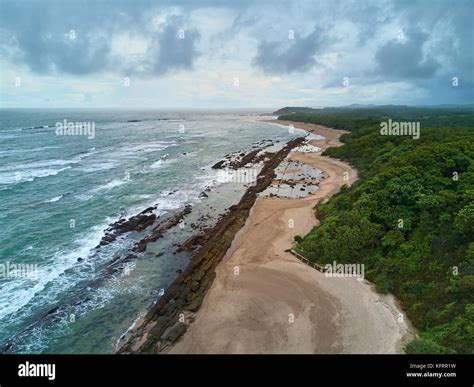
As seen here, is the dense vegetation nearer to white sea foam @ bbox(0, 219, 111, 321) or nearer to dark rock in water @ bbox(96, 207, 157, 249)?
dark rock in water @ bbox(96, 207, 157, 249)

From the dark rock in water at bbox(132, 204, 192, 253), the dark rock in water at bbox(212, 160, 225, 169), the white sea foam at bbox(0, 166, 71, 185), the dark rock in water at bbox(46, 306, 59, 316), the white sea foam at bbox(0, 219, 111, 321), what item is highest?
the dark rock in water at bbox(212, 160, 225, 169)

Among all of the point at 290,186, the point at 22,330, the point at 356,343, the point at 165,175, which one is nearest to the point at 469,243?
the point at 356,343

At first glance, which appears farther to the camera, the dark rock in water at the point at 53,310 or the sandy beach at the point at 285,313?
the dark rock in water at the point at 53,310

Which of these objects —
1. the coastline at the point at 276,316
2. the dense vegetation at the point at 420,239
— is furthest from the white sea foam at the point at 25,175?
the dense vegetation at the point at 420,239

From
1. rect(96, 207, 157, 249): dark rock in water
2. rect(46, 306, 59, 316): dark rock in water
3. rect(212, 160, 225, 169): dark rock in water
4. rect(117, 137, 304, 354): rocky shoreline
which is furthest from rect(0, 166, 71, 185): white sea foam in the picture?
rect(46, 306, 59, 316): dark rock in water

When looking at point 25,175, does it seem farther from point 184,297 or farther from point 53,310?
point 184,297

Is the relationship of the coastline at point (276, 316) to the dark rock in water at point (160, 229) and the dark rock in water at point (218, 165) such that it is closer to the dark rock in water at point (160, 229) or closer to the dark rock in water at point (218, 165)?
the dark rock in water at point (160, 229)

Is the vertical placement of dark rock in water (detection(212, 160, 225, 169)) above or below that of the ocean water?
above
